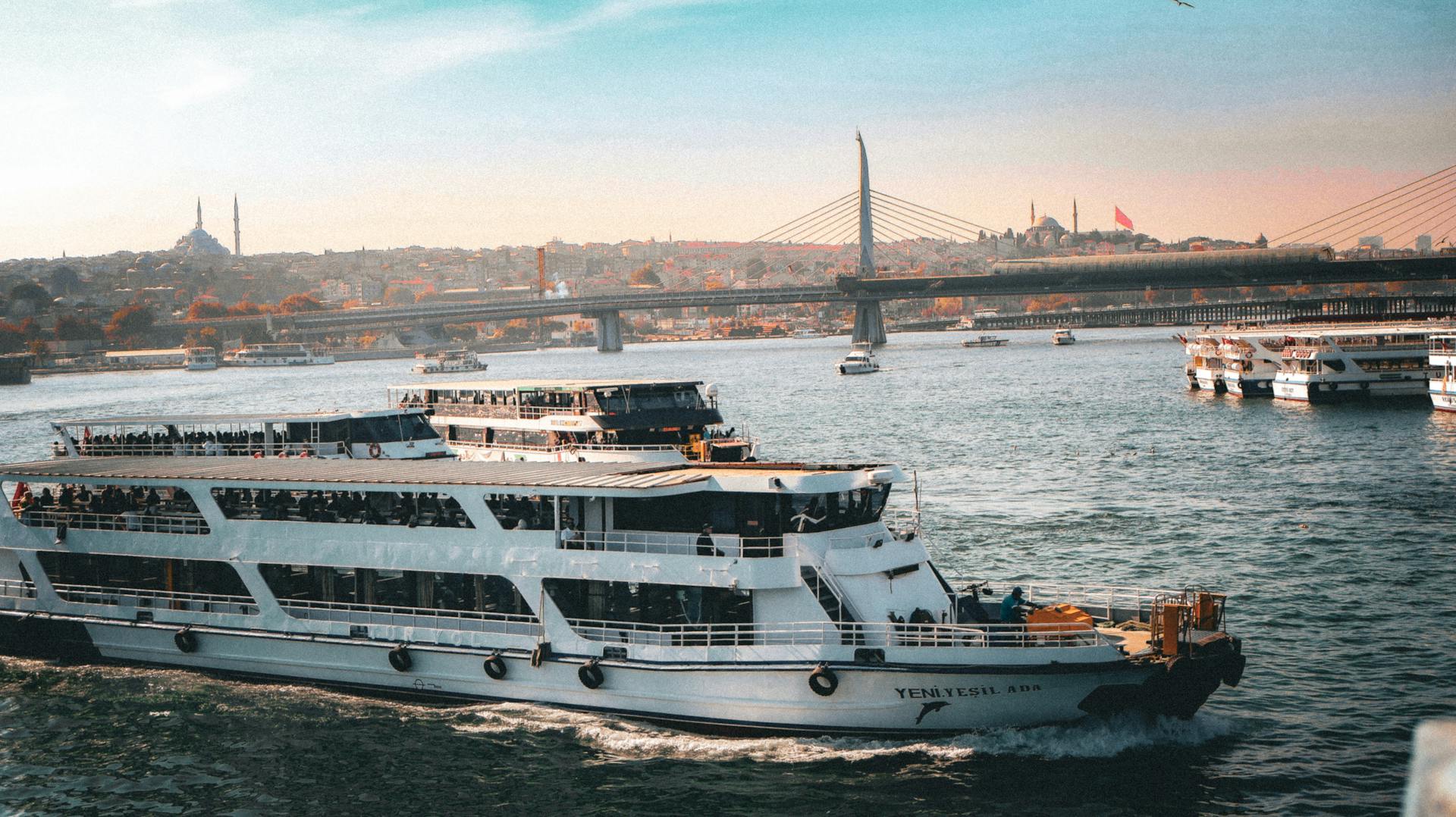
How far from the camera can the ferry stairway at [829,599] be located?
18.6 metres

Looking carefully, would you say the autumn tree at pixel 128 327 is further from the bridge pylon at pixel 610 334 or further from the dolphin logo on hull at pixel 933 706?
the dolphin logo on hull at pixel 933 706

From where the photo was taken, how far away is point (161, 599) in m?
23.4

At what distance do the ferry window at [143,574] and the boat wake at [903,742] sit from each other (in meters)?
6.72

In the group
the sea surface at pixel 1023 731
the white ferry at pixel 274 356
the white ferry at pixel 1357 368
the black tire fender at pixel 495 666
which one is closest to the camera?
the sea surface at pixel 1023 731

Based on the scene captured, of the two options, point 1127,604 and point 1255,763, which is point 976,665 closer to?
point 1255,763

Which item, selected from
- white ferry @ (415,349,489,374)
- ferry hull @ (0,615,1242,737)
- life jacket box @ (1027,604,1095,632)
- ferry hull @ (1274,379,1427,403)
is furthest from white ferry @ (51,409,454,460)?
white ferry @ (415,349,489,374)

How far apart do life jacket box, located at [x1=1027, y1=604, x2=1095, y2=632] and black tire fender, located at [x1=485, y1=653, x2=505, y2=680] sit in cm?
798

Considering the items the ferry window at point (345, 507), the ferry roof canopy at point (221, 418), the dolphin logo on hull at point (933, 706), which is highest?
the ferry roof canopy at point (221, 418)

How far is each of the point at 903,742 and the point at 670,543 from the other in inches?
179

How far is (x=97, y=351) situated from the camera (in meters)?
180

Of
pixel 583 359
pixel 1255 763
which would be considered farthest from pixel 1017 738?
pixel 583 359

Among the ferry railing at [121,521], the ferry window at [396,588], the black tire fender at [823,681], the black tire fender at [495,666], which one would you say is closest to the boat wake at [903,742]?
the black tire fender at [823,681]

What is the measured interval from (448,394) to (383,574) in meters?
26.7

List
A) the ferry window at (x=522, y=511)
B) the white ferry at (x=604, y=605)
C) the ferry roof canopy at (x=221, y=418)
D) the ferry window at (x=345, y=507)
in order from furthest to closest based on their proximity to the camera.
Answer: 1. the ferry roof canopy at (x=221, y=418)
2. the ferry window at (x=345, y=507)
3. the ferry window at (x=522, y=511)
4. the white ferry at (x=604, y=605)
